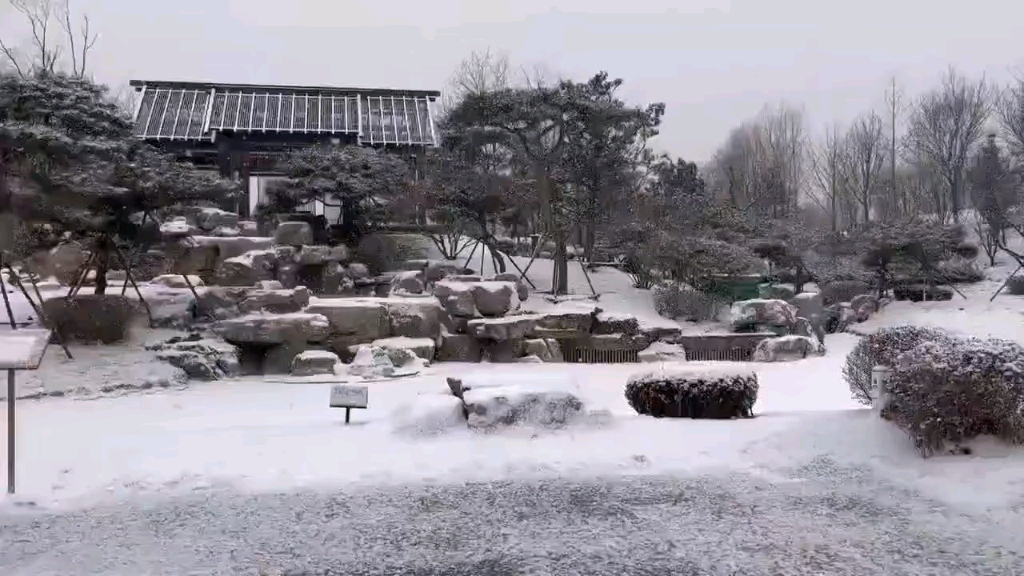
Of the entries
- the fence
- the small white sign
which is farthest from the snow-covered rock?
the fence

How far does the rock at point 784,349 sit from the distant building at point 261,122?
33.9 feet

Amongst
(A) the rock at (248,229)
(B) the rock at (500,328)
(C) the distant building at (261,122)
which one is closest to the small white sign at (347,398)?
(B) the rock at (500,328)

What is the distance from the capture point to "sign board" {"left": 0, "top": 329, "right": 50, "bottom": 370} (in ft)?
15.0

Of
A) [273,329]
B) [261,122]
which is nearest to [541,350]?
[273,329]

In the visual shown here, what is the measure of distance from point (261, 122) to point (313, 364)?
11.8 metres

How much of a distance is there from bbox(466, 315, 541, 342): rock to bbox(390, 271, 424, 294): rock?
2.54 meters

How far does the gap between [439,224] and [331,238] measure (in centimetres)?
250

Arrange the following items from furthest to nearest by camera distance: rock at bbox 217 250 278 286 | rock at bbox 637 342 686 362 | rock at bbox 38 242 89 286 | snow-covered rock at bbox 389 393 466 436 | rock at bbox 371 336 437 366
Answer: rock at bbox 217 250 278 286, rock at bbox 637 342 686 362, rock at bbox 38 242 89 286, rock at bbox 371 336 437 366, snow-covered rock at bbox 389 393 466 436

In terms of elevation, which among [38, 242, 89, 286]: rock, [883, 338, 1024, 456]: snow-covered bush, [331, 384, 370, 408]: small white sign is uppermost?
[38, 242, 89, 286]: rock

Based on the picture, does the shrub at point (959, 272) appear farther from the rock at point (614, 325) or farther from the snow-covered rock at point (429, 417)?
the snow-covered rock at point (429, 417)

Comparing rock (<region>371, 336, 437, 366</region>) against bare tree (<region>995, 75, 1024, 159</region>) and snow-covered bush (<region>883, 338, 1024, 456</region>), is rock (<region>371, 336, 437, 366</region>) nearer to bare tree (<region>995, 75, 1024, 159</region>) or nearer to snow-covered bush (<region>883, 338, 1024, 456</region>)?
snow-covered bush (<region>883, 338, 1024, 456</region>)

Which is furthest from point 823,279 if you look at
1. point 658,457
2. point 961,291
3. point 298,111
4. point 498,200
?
point 658,457

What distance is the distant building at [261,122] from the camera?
19.7m

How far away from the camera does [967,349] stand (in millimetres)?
5391
